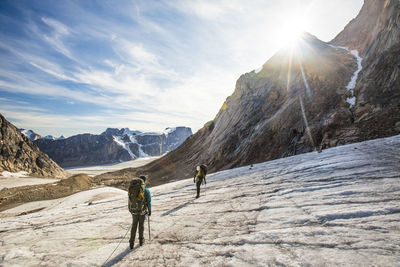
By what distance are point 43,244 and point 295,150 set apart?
25.2m

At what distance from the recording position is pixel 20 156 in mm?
69688

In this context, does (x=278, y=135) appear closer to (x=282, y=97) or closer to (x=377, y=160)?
(x=282, y=97)

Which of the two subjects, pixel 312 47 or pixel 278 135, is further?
pixel 312 47

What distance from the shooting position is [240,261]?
3424 millimetres

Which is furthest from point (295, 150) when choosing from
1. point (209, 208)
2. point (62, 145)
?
point (62, 145)

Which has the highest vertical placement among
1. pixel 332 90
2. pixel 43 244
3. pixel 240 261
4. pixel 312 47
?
pixel 312 47

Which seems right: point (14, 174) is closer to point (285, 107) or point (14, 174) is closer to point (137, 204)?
point (137, 204)

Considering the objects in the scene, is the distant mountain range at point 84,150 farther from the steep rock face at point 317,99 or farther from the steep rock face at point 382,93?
the steep rock face at point 382,93

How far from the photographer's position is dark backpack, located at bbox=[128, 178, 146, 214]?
5.26 m

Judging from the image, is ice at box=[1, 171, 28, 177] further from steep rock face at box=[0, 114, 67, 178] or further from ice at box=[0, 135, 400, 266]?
ice at box=[0, 135, 400, 266]

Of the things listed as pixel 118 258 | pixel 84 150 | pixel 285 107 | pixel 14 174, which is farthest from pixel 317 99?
pixel 84 150

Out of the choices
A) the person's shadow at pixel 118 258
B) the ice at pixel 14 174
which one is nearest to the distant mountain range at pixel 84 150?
the ice at pixel 14 174

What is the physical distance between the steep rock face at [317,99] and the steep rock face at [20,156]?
61366 mm

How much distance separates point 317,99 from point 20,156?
98325mm
